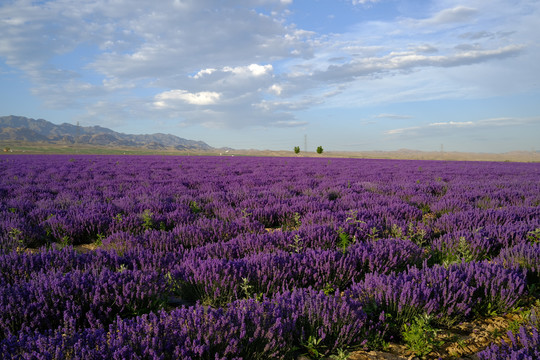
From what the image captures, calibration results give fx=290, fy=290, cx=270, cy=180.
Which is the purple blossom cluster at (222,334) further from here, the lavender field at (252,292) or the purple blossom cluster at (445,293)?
the purple blossom cluster at (445,293)

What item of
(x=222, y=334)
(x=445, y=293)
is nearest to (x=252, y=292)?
(x=222, y=334)

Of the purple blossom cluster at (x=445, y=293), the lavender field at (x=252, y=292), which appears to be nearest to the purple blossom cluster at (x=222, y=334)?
the lavender field at (x=252, y=292)

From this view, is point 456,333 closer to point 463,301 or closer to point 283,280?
point 463,301

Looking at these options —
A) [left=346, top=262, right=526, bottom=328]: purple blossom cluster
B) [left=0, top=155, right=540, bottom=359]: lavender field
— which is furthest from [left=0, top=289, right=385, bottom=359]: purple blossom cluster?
[left=346, top=262, right=526, bottom=328]: purple blossom cluster

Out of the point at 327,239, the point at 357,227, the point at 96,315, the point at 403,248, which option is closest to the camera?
the point at 96,315

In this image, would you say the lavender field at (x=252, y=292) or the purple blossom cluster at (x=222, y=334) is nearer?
the purple blossom cluster at (x=222, y=334)

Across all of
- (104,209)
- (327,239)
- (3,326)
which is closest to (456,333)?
(327,239)

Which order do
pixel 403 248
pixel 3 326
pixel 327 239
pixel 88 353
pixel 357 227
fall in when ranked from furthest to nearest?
pixel 357 227 → pixel 327 239 → pixel 403 248 → pixel 3 326 → pixel 88 353

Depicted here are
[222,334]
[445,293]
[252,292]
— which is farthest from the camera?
[252,292]

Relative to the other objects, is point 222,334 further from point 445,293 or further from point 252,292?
point 445,293

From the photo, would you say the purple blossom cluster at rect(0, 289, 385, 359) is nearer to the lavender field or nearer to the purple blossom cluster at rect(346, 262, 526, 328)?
the lavender field

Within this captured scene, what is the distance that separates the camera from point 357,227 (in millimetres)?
4227

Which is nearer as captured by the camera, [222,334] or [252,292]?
[222,334]

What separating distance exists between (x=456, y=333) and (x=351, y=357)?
36.1 inches
